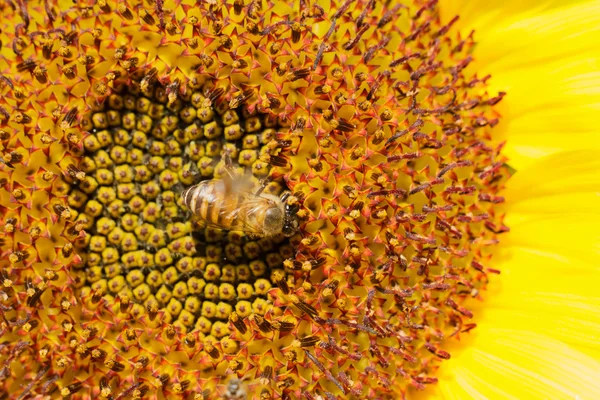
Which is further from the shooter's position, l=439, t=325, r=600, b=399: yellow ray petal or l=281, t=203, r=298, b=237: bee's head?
l=439, t=325, r=600, b=399: yellow ray petal

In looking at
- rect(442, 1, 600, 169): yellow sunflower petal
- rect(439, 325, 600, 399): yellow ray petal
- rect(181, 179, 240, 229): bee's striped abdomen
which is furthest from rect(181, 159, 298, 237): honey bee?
rect(442, 1, 600, 169): yellow sunflower petal

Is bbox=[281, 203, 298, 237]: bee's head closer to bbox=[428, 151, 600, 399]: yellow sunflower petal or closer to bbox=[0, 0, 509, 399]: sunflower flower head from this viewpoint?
bbox=[0, 0, 509, 399]: sunflower flower head

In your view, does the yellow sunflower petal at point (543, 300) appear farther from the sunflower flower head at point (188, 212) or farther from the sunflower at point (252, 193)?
the sunflower flower head at point (188, 212)

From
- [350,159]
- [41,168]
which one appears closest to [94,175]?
[41,168]

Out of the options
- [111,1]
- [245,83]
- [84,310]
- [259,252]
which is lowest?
[84,310]

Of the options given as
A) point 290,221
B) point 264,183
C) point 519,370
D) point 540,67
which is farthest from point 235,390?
point 540,67

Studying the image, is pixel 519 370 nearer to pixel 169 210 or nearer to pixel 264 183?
pixel 264 183

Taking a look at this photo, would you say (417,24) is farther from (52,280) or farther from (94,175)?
(52,280)
